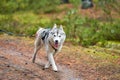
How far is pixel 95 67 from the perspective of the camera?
1054 centimetres

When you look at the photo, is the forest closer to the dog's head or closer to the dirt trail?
the dirt trail

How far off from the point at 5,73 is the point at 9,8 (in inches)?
406

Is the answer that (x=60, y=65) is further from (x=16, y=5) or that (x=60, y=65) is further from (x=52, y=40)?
(x=16, y=5)

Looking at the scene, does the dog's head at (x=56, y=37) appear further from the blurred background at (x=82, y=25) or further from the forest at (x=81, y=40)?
the blurred background at (x=82, y=25)

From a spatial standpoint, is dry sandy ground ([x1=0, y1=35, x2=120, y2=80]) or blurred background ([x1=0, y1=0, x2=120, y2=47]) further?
blurred background ([x1=0, y1=0, x2=120, y2=47])

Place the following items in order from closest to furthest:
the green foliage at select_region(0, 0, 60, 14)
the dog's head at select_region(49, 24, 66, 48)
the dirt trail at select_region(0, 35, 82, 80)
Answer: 1. the dirt trail at select_region(0, 35, 82, 80)
2. the dog's head at select_region(49, 24, 66, 48)
3. the green foliage at select_region(0, 0, 60, 14)

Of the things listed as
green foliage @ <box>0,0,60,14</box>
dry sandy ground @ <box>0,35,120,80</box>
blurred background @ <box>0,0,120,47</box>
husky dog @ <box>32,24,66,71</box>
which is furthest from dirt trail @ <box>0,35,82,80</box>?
green foliage @ <box>0,0,60,14</box>

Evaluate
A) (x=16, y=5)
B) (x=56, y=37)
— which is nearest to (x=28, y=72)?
(x=56, y=37)

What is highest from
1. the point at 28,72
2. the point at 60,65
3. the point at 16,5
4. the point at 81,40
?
the point at 16,5

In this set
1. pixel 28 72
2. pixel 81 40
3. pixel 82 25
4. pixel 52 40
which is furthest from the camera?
pixel 82 25

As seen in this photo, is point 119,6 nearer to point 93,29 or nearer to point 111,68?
point 93,29

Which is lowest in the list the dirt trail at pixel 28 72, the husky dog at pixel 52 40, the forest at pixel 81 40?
the forest at pixel 81 40

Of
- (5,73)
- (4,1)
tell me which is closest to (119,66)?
(5,73)

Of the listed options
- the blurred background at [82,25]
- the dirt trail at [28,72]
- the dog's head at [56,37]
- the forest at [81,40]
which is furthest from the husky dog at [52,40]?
the blurred background at [82,25]
